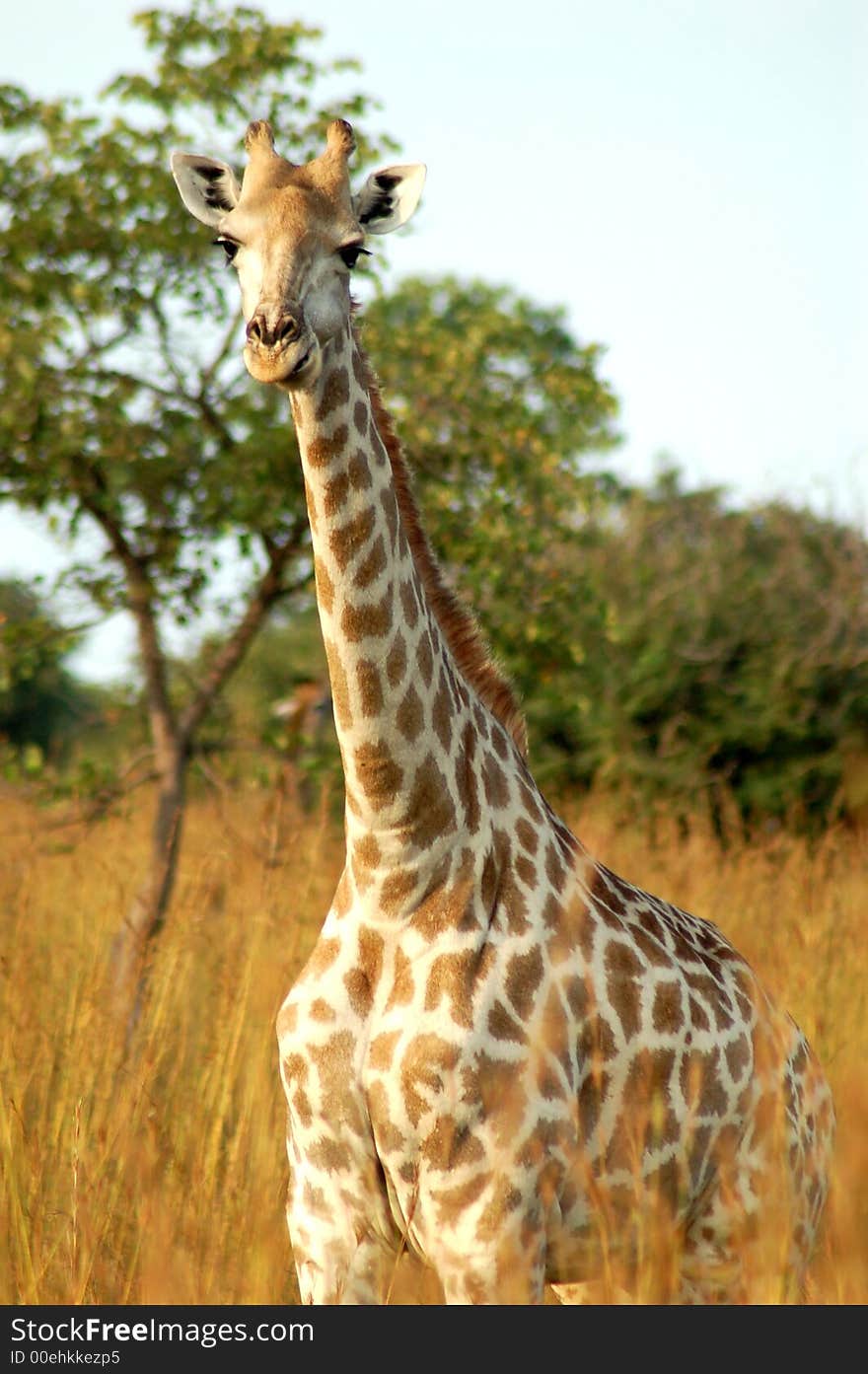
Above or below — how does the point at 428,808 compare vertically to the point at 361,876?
above

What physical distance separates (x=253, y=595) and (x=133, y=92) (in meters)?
2.41

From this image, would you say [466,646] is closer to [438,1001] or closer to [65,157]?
[438,1001]

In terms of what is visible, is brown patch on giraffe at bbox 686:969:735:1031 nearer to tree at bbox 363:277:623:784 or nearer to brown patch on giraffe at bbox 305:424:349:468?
brown patch on giraffe at bbox 305:424:349:468

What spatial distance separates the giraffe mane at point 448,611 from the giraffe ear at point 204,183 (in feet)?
1.83

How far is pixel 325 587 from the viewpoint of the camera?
3025 millimetres

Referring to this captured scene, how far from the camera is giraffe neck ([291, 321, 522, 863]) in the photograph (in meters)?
2.99

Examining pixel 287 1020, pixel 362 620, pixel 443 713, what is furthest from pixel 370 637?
pixel 287 1020

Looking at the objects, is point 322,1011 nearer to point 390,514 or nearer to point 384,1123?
point 384,1123

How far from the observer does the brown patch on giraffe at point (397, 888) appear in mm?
3016

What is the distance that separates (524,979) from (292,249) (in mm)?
1551

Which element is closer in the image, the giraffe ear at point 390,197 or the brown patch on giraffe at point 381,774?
A: the brown patch on giraffe at point 381,774

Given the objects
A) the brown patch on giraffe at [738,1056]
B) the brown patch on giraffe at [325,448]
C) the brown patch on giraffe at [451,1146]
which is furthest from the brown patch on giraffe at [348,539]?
the brown patch on giraffe at [738,1056]

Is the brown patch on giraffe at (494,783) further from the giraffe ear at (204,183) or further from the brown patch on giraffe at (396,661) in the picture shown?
the giraffe ear at (204,183)

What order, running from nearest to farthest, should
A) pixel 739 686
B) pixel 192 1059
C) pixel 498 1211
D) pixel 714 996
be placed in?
1. pixel 498 1211
2. pixel 714 996
3. pixel 192 1059
4. pixel 739 686
